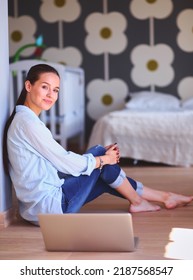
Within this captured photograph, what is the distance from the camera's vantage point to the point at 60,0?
17.3 feet

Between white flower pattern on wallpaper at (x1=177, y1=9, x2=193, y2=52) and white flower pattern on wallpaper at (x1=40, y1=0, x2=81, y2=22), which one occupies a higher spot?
white flower pattern on wallpaper at (x1=40, y1=0, x2=81, y2=22)

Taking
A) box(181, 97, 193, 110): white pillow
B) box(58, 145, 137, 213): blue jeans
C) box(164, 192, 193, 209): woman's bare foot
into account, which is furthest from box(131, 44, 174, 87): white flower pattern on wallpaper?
box(58, 145, 137, 213): blue jeans

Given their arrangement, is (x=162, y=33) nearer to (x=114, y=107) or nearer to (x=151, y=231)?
(x=114, y=107)

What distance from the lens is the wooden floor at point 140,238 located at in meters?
1.86

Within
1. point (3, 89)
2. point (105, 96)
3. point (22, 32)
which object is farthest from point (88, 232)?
point (22, 32)

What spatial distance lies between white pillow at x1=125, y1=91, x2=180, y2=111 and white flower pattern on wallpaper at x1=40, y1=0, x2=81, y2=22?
1.04 m

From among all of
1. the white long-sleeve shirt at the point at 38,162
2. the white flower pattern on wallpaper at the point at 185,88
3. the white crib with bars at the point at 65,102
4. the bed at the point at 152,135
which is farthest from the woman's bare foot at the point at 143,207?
the white flower pattern on wallpaper at the point at 185,88

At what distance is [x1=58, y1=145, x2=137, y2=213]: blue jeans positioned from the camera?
7.25 ft

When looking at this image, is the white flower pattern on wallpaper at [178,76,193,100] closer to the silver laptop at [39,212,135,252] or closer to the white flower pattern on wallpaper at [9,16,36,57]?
the white flower pattern on wallpaper at [9,16,36,57]

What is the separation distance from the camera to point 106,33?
529 centimetres

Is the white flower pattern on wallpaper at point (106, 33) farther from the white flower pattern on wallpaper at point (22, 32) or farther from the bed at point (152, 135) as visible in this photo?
the bed at point (152, 135)
